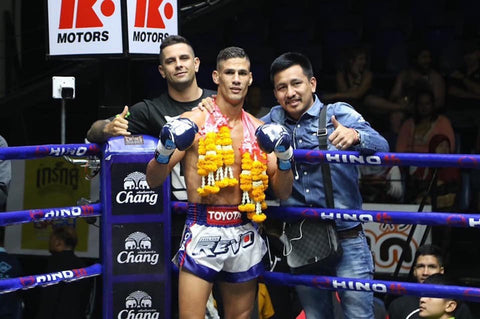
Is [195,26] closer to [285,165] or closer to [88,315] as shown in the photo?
[88,315]

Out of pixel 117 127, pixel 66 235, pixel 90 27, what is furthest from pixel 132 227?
pixel 66 235

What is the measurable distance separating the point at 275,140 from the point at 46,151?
1.20 m

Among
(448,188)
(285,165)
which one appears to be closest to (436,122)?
(448,188)

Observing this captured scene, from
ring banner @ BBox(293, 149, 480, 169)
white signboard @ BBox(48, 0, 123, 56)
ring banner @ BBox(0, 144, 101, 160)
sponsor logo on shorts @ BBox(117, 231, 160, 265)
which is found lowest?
sponsor logo on shorts @ BBox(117, 231, 160, 265)

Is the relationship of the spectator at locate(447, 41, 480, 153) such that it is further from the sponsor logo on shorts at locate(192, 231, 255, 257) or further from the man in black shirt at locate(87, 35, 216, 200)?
the sponsor logo on shorts at locate(192, 231, 255, 257)

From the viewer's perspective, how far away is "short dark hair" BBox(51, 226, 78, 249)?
7844 mm

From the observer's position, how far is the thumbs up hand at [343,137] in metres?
4.59

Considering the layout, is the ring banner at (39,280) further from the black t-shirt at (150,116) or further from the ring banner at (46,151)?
the black t-shirt at (150,116)

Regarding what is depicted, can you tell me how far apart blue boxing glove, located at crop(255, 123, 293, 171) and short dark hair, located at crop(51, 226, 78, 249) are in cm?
364

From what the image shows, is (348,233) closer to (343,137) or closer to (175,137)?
(343,137)

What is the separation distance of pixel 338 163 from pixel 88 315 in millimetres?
3669

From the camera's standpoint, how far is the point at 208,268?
4.71 metres

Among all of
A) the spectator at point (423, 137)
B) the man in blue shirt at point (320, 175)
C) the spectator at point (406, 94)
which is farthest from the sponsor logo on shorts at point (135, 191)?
the spectator at point (406, 94)

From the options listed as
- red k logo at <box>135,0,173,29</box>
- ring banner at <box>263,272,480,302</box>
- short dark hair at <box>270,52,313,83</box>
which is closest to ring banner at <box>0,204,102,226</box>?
ring banner at <box>263,272,480,302</box>
